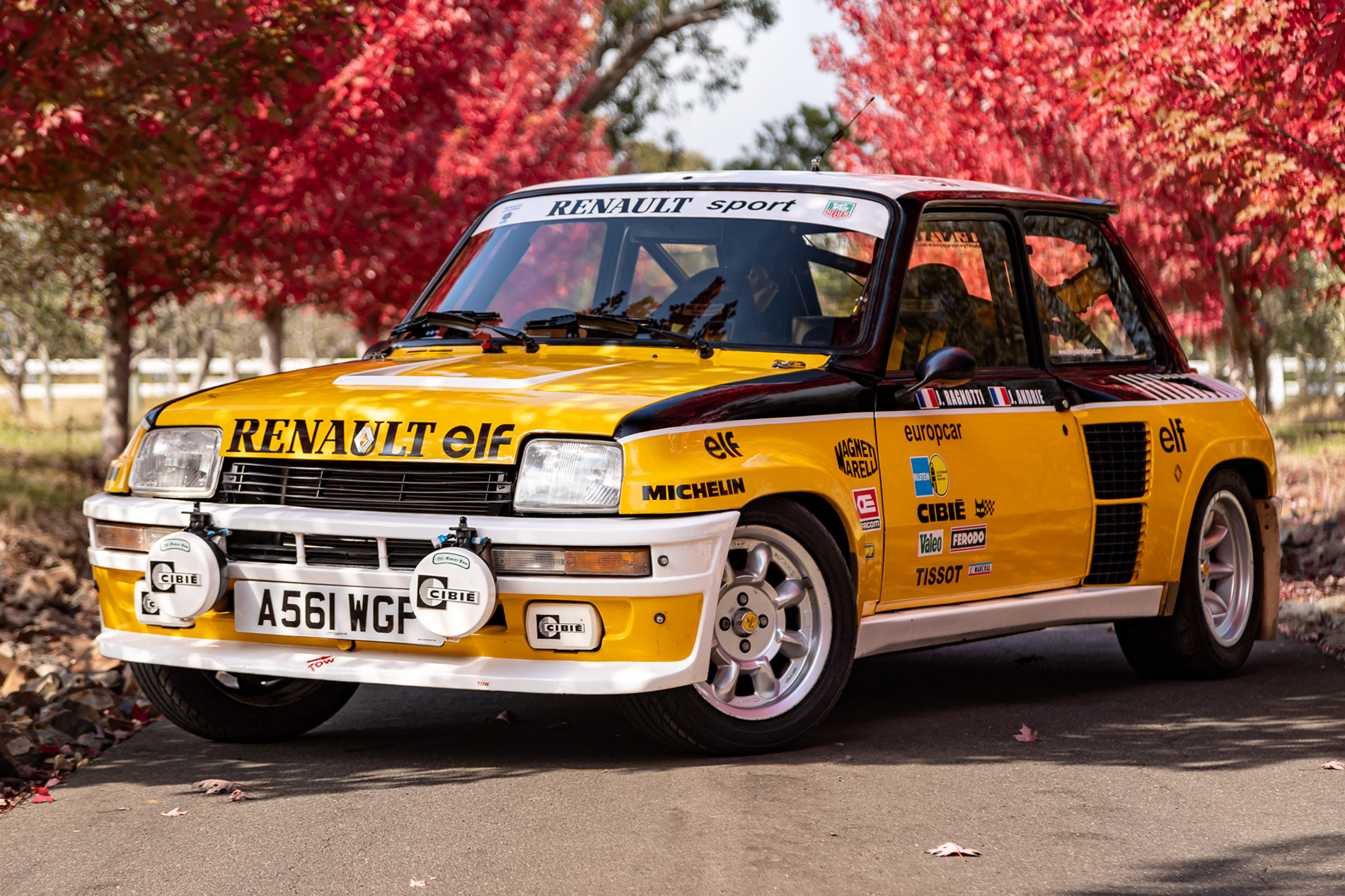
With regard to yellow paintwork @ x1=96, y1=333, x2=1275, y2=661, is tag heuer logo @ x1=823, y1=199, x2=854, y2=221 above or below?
above

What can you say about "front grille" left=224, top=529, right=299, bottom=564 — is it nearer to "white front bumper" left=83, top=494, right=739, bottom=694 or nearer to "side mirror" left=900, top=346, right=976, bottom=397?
"white front bumper" left=83, top=494, right=739, bottom=694

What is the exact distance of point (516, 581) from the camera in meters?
5.12

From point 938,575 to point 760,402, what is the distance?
3.65ft

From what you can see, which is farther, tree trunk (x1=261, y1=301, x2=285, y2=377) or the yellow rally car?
tree trunk (x1=261, y1=301, x2=285, y2=377)

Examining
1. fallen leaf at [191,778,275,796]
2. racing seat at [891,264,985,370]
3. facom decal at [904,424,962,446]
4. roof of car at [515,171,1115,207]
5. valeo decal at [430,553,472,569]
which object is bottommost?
fallen leaf at [191,778,275,796]

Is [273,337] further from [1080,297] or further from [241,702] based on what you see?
[241,702]

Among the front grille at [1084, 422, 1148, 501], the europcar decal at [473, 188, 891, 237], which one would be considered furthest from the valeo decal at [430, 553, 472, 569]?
the front grille at [1084, 422, 1148, 501]

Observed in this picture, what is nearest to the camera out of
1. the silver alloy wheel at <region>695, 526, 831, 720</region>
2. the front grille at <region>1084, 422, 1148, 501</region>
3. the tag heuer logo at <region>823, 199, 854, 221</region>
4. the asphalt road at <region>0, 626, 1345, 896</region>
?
the asphalt road at <region>0, 626, 1345, 896</region>

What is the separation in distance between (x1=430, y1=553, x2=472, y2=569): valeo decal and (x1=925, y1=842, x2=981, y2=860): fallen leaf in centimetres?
150

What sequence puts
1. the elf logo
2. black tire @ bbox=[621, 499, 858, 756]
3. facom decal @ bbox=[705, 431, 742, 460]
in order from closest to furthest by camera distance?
facom decal @ bbox=[705, 431, 742, 460] → black tire @ bbox=[621, 499, 858, 756] → the elf logo

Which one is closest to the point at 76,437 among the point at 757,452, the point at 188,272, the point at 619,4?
the point at 188,272

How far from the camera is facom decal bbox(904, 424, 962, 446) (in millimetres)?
6105

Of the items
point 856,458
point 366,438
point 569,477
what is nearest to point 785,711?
point 856,458

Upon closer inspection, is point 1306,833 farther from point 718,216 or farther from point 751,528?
point 718,216
